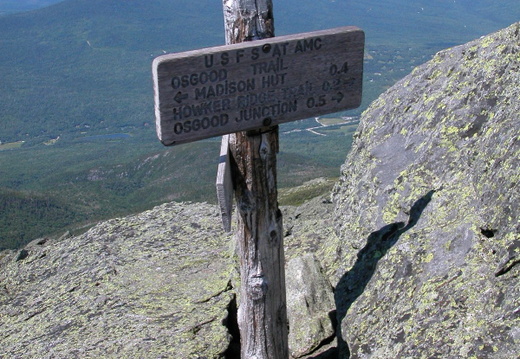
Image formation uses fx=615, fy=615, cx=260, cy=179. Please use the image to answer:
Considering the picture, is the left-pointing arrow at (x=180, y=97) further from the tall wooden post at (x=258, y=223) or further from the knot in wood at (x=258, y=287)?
the knot in wood at (x=258, y=287)

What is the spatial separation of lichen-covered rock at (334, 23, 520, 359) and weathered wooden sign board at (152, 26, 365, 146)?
2131 mm

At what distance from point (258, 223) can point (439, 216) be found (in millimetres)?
2663

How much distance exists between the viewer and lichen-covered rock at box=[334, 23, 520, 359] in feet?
23.4

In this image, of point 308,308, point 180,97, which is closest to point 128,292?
point 308,308

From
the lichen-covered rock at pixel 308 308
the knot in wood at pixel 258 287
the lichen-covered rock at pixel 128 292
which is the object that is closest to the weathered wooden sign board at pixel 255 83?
the knot in wood at pixel 258 287

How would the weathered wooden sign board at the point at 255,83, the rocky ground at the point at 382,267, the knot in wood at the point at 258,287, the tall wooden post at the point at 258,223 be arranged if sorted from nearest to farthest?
the weathered wooden sign board at the point at 255,83 < the rocky ground at the point at 382,267 < the tall wooden post at the point at 258,223 < the knot in wood at the point at 258,287

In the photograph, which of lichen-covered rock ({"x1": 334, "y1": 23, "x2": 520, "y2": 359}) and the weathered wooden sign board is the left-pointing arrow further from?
lichen-covered rock ({"x1": 334, "y1": 23, "x2": 520, "y2": 359})

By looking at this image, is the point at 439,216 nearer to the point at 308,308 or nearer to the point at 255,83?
the point at 308,308

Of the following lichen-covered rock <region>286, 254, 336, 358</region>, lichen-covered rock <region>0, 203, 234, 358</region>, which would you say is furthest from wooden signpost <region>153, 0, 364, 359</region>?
lichen-covered rock <region>0, 203, 234, 358</region>

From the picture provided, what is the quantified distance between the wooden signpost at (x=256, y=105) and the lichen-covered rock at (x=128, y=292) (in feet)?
5.85

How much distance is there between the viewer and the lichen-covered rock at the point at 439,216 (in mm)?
7117

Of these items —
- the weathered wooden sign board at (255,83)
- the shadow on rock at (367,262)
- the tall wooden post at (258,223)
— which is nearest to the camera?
the weathered wooden sign board at (255,83)

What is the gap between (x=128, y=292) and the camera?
12.1 meters

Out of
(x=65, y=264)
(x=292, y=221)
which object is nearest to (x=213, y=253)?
(x=292, y=221)
